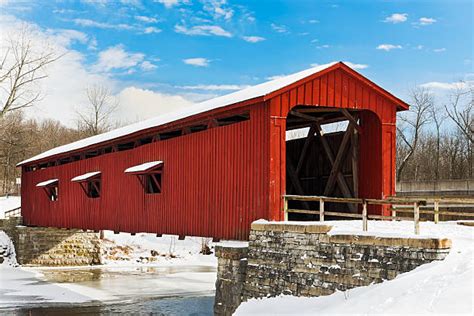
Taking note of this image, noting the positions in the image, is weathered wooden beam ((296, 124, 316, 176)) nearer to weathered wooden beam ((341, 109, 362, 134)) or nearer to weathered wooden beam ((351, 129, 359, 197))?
weathered wooden beam ((351, 129, 359, 197))

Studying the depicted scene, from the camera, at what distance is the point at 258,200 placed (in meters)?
13.5

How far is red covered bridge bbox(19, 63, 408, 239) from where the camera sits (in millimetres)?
13438

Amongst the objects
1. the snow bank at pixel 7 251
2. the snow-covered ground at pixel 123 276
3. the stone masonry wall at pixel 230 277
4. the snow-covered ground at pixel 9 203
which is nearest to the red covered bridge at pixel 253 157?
the stone masonry wall at pixel 230 277

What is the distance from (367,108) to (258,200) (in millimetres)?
3513

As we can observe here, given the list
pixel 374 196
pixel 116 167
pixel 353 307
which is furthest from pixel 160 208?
pixel 353 307

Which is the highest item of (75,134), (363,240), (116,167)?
(75,134)

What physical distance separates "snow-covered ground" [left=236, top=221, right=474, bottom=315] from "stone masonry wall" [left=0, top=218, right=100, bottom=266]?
74.0 feet

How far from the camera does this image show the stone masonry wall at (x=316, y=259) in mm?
9578

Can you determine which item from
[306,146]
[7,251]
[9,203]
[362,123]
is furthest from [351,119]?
[9,203]

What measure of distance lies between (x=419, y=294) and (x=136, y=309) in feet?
42.5

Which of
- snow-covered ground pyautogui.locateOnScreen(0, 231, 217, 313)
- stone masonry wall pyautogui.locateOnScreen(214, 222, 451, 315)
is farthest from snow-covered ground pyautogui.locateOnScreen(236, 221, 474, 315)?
snow-covered ground pyautogui.locateOnScreen(0, 231, 217, 313)

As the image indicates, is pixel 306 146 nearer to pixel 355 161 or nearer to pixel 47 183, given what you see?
pixel 355 161

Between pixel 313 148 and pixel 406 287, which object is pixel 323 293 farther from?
pixel 313 148

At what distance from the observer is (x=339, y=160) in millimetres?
15828
